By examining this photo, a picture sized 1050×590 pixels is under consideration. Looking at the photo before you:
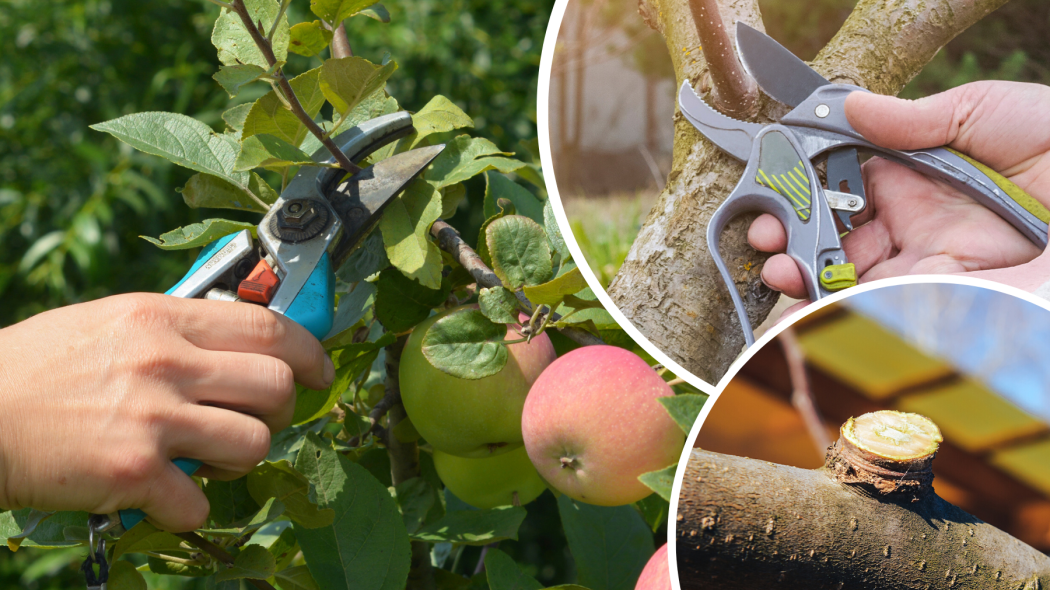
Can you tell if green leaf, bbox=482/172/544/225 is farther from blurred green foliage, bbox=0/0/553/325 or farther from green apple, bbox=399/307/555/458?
blurred green foliage, bbox=0/0/553/325

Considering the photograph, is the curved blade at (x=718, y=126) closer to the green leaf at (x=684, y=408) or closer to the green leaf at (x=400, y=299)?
the green leaf at (x=684, y=408)

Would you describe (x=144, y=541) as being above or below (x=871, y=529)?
below

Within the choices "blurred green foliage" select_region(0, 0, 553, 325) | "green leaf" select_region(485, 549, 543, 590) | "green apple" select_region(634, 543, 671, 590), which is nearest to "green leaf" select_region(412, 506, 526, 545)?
"green leaf" select_region(485, 549, 543, 590)

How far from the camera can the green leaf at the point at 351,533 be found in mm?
524

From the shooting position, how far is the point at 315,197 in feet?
1.75

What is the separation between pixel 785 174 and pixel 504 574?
0.34 meters

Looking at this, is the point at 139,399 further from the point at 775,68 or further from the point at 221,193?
the point at 775,68

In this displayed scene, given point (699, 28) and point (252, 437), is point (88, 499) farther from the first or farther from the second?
point (699, 28)

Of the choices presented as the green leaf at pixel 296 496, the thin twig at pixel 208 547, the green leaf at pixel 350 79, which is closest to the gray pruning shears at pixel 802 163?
the green leaf at pixel 350 79

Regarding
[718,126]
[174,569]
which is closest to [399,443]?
[174,569]

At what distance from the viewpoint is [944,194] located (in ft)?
1.31

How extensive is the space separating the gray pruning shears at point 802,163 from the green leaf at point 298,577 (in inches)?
15.7

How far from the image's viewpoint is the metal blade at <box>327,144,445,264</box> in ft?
1.74

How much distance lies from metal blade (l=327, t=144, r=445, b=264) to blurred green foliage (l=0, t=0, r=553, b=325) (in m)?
1.20
